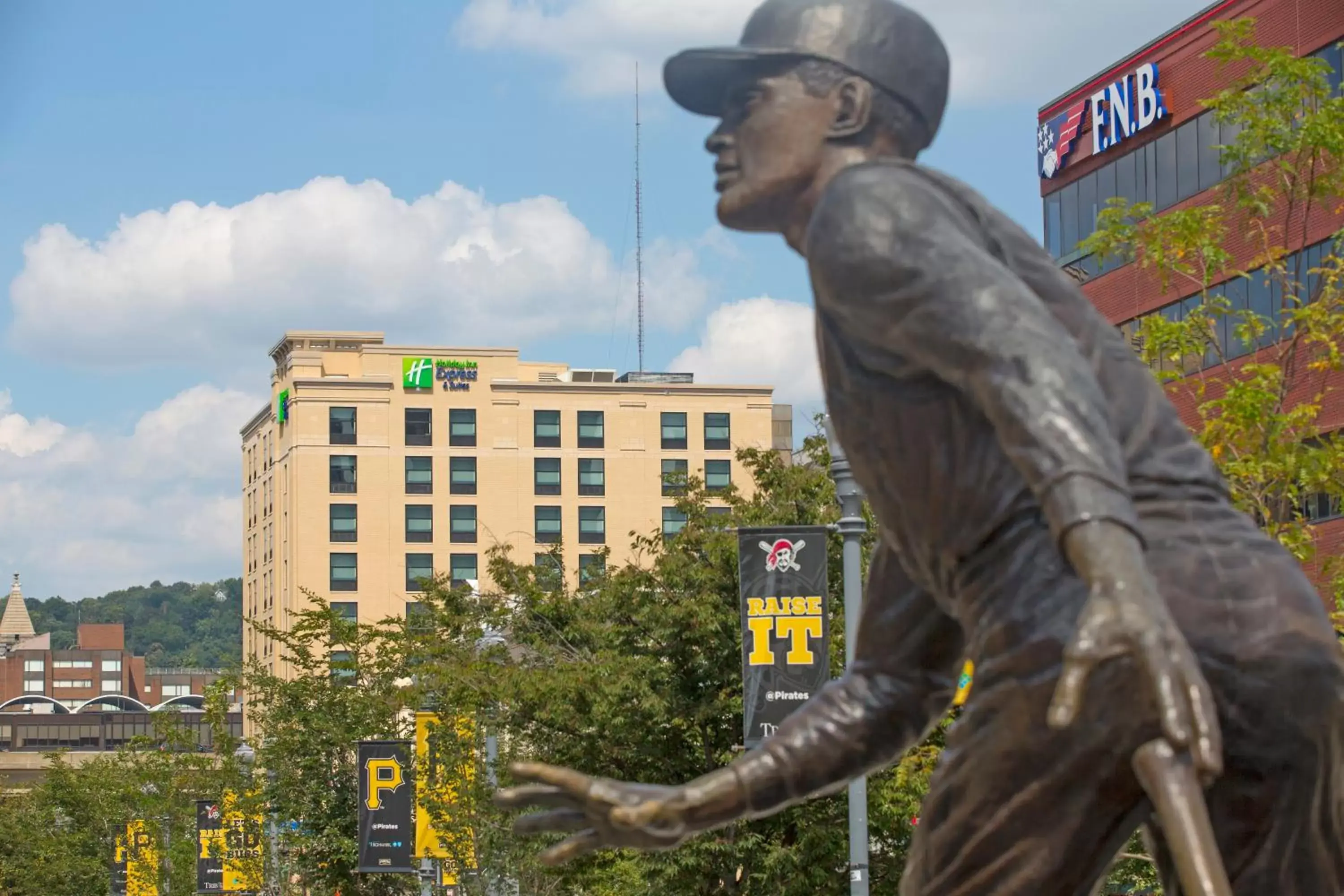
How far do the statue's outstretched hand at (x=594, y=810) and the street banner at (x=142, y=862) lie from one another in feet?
140

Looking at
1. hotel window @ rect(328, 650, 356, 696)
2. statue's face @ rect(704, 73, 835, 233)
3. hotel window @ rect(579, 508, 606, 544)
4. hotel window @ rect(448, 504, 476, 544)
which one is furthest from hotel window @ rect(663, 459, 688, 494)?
hotel window @ rect(579, 508, 606, 544)

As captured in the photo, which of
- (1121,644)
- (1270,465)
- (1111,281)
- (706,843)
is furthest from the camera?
(1111,281)

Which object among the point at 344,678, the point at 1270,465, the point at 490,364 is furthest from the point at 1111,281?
the point at 490,364

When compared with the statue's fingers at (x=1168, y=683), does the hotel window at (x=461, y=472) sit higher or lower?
higher

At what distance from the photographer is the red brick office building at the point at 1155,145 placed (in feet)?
130

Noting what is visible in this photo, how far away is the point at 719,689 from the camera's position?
89.3 ft

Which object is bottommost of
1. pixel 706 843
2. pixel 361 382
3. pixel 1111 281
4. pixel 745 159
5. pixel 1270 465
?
pixel 706 843

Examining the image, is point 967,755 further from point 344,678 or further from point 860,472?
point 344,678

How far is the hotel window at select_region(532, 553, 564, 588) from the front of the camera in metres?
33.9

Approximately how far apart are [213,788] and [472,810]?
12.5 metres

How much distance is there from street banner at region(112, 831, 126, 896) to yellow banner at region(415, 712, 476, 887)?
1996 cm

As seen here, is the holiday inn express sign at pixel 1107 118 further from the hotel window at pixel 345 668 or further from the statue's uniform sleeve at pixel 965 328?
the statue's uniform sleeve at pixel 965 328

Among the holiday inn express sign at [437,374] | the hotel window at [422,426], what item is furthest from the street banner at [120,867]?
the holiday inn express sign at [437,374]

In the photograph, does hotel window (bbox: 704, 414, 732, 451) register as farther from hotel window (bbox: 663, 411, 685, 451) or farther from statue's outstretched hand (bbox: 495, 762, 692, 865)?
statue's outstretched hand (bbox: 495, 762, 692, 865)
